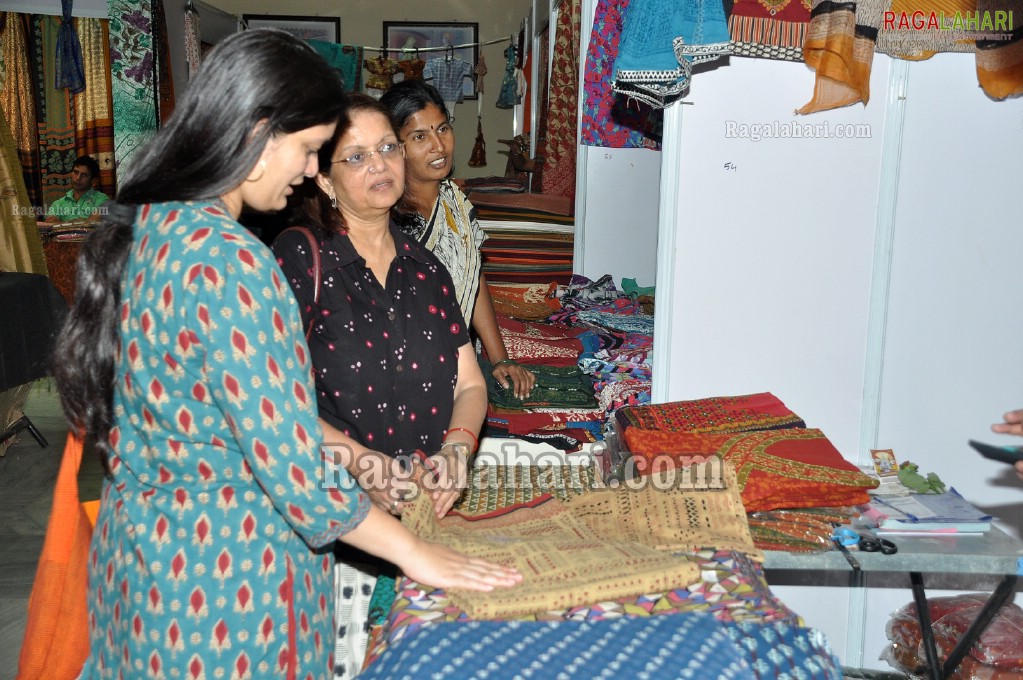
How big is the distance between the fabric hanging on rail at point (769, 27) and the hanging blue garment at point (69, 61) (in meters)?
6.75

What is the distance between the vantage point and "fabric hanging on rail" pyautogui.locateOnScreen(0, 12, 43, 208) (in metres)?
7.85

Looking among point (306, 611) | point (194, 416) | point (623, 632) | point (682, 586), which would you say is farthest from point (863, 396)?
point (194, 416)

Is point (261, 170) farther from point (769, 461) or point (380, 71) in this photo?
point (380, 71)

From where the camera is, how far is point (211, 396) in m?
1.16

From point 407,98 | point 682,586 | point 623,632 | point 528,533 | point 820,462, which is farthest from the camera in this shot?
point 407,98

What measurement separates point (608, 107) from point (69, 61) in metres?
5.90

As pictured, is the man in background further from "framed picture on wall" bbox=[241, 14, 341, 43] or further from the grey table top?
the grey table top

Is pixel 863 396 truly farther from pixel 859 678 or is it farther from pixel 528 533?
pixel 528 533

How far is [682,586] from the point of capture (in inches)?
57.2

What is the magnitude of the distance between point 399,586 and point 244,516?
1.14ft

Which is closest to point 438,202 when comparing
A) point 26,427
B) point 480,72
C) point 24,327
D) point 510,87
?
point 24,327

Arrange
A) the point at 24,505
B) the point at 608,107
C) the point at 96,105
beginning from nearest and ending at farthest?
the point at 608,107 < the point at 24,505 < the point at 96,105

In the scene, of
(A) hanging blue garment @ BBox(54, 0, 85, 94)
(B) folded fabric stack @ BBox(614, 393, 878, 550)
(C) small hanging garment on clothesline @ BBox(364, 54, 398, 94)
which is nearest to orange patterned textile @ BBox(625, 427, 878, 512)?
(B) folded fabric stack @ BBox(614, 393, 878, 550)

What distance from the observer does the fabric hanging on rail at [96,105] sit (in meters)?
7.57
